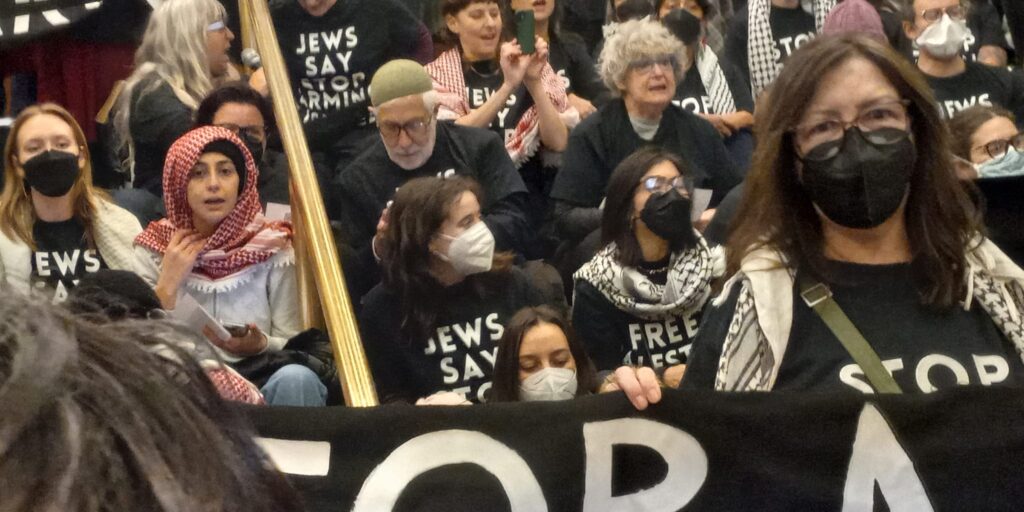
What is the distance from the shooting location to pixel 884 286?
2.77 meters

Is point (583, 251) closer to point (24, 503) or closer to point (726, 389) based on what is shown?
point (726, 389)

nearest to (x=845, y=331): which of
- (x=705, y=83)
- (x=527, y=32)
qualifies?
(x=527, y=32)

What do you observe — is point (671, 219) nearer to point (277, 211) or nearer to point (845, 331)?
point (277, 211)

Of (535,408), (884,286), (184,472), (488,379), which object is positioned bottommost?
(488,379)

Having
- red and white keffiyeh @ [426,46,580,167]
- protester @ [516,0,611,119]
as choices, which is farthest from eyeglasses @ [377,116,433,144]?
protester @ [516,0,611,119]

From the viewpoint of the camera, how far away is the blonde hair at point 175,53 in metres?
5.78

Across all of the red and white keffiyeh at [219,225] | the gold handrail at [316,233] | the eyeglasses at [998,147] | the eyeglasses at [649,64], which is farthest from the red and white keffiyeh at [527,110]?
the eyeglasses at [998,147]

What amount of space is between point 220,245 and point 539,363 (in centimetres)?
115

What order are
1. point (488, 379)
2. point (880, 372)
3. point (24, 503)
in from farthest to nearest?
point (488, 379)
point (880, 372)
point (24, 503)

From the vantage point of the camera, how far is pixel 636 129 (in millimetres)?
5562

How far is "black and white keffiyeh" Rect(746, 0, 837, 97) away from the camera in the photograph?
664cm

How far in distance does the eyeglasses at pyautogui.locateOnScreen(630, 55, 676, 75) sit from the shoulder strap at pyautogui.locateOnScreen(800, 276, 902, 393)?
2.90 meters

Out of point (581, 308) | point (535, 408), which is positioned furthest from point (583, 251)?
point (535, 408)

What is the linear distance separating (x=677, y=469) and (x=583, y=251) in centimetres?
233
